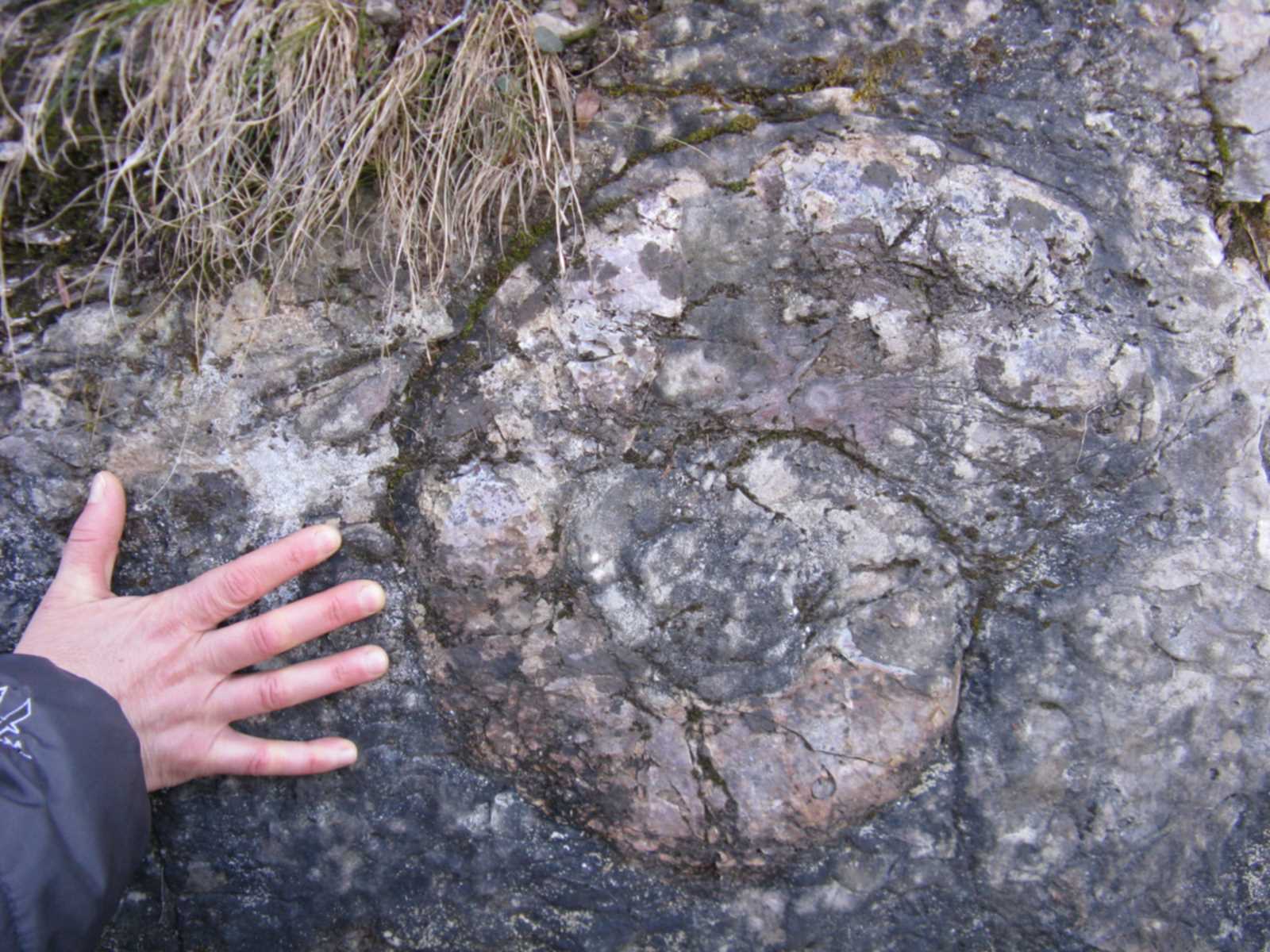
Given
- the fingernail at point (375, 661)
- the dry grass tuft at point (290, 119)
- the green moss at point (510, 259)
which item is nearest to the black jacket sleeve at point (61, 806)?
the fingernail at point (375, 661)

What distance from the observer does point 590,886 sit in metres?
1.81

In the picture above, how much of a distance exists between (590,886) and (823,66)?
62.6 inches

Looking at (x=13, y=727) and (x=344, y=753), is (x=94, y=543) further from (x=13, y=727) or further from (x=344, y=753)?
(x=344, y=753)

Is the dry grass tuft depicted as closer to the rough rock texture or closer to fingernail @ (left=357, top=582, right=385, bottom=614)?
the rough rock texture

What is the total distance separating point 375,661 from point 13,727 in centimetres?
57

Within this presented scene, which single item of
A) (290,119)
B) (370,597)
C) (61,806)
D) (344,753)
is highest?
(290,119)

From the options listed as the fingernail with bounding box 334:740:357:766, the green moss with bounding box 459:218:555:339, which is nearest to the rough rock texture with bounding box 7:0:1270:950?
the green moss with bounding box 459:218:555:339

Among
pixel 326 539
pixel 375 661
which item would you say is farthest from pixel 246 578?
pixel 375 661

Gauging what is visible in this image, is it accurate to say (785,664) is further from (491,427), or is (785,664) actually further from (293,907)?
(293,907)

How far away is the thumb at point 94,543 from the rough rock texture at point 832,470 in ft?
0.14

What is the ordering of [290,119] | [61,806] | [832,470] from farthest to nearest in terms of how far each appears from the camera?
1. [832,470]
2. [290,119]
3. [61,806]

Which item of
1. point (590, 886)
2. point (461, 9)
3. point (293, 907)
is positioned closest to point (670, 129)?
point (461, 9)

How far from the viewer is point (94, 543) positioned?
1.75m

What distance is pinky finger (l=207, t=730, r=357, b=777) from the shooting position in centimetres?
176
